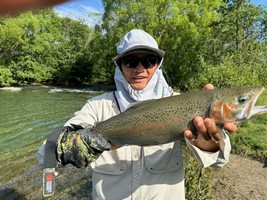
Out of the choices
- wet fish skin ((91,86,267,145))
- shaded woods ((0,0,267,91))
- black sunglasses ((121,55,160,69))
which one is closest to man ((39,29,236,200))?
black sunglasses ((121,55,160,69))

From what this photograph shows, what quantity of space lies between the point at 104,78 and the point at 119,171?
4599 cm

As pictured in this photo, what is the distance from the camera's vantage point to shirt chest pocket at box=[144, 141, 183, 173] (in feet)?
9.16

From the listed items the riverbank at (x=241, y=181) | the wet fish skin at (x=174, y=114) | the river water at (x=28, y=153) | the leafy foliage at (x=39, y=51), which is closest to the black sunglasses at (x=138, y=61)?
the wet fish skin at (x=174, y=114)

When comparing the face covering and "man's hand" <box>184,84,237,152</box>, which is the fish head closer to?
"man's hand" <box>184,84,237,152</box>

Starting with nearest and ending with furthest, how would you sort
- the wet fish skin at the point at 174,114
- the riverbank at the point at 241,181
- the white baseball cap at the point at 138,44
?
the wet fish skin at the point at 174,114 → the white baseball cap at the point at 138,44 → the riverbank at the point at 241,181

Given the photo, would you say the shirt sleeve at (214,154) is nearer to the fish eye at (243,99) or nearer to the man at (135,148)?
the man at (135,148)

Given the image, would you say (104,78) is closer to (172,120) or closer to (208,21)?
(208,21)

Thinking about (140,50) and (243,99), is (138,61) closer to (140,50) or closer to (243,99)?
(140,50)

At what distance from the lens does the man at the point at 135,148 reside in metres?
2.48

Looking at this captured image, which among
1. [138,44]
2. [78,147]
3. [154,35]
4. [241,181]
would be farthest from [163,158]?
[154,35]

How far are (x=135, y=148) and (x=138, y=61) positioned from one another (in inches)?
32.3

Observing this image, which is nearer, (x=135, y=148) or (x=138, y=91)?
(x=135, y=148)

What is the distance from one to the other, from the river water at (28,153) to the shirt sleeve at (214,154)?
428 centimetres

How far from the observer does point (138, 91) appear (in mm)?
3094
